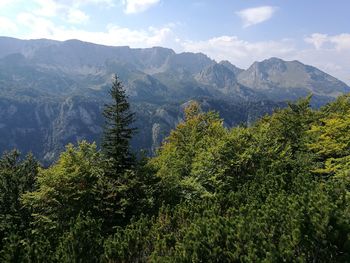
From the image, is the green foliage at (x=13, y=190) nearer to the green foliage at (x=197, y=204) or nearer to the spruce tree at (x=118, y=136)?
the green foliage at (x=197, y=204)

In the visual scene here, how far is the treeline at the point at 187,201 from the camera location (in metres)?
18.2

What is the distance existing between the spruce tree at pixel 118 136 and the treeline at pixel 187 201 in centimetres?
10

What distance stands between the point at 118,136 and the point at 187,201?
8.89 metres

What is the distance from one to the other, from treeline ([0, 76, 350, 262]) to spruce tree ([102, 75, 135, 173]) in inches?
3.8

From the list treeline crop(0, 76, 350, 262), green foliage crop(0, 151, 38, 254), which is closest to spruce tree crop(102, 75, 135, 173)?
treeline crop(0, 76, 350, 262)

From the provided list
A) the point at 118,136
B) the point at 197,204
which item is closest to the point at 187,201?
the point at 197,204

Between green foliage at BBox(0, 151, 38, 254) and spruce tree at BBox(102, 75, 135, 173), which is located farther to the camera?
green foliage at BBox(0, 151, 38, 254)

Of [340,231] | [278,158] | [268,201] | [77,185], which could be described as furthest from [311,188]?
[77,185]

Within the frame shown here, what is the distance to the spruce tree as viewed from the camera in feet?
118

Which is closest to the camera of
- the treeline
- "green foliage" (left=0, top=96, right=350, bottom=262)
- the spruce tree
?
"green foliage" (left=0, top=96, right=350, bottom=262)

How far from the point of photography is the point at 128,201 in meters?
32.8

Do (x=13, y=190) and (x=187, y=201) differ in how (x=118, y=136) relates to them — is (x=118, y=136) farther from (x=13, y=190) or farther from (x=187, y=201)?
(x=13, y=190)

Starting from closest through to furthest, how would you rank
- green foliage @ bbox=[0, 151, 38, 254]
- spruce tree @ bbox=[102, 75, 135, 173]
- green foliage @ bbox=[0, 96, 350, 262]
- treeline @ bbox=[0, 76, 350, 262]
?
green foliage @ bbox=[0, 96, 350, 262] < treeline @ bbox=[0, 76, 350, 262] < spruce tree @ bbox=[102, 75, 135, 173] < green foliage @ bbox=[0, 151, 38, 254]

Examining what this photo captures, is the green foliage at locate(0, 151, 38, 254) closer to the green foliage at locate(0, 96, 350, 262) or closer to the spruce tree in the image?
the green foliage at locate(0, 96, 350, 262)
